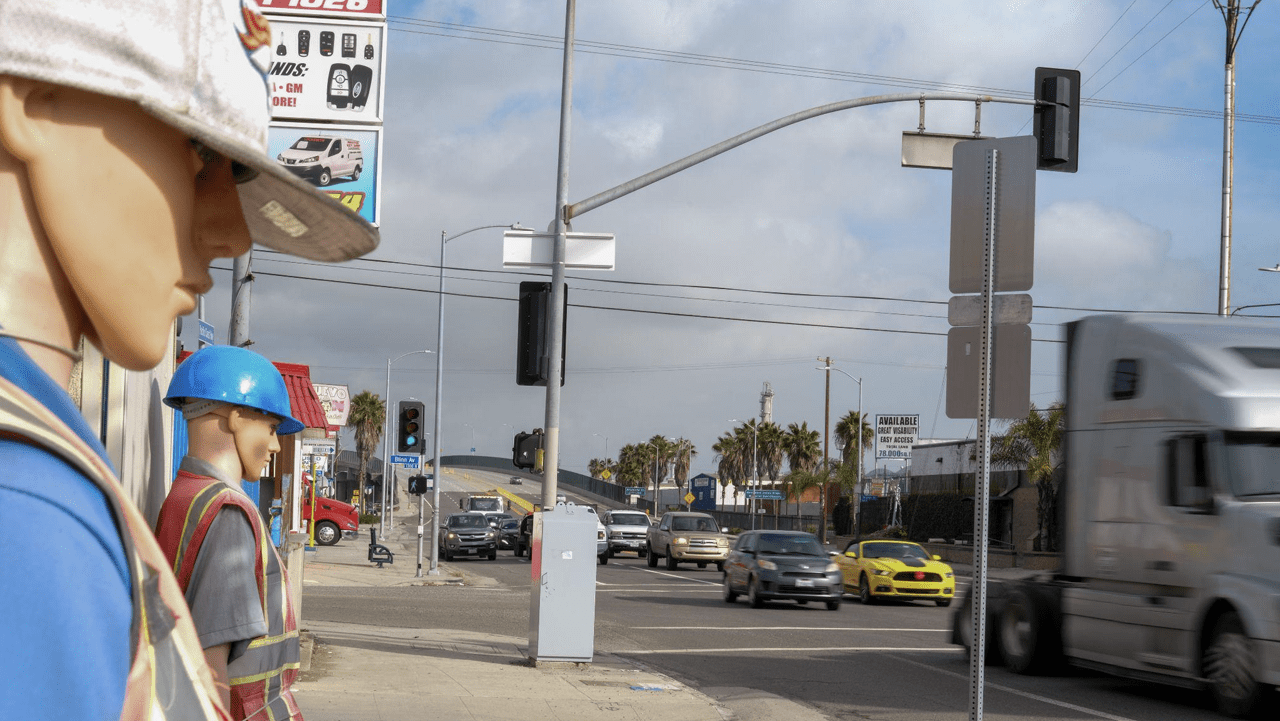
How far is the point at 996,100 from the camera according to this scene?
50.3ft

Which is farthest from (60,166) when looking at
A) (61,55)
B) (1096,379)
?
(1096,379)

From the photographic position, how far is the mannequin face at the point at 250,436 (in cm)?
335

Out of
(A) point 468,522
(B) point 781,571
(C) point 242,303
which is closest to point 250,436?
(C) point 242,303

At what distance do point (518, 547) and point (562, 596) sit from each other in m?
A: 32.4

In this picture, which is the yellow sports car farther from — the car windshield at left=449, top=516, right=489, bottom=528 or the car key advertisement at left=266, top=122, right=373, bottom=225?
the car key advertisement at left=266, top=122, right=373, bottom=225

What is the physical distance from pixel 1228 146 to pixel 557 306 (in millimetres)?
17993

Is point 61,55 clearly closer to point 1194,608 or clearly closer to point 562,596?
point 1194,608

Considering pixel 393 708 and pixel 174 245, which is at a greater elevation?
pixel 174 245

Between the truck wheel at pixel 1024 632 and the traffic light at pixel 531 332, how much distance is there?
615 centimetres

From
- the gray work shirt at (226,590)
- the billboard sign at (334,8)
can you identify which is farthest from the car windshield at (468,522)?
the gray work shirt at (226,590)

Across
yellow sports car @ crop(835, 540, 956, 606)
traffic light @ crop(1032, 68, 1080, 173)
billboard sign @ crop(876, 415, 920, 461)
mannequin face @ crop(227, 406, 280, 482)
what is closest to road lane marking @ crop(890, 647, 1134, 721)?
traffic light @ crop(1032, 68, 1080, 173)

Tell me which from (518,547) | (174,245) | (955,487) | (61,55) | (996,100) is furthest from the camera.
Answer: (955,487)

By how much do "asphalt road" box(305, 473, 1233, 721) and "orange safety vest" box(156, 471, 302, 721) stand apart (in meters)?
9.19

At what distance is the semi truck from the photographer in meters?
11.1
